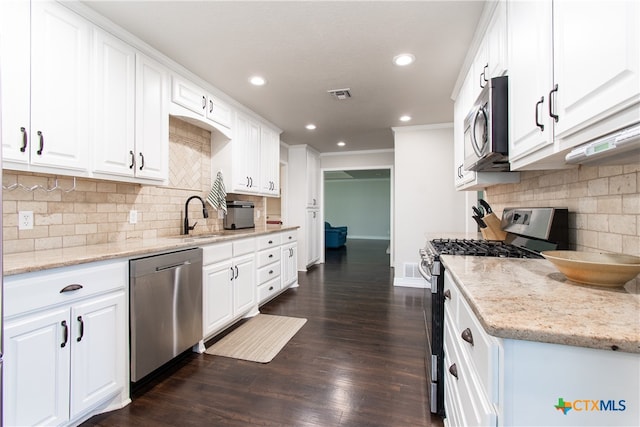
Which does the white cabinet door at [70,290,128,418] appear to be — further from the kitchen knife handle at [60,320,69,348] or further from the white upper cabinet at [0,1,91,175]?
the white upper cabinet at [0,1,91,175]

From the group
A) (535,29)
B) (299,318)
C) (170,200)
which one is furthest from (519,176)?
(170,200)

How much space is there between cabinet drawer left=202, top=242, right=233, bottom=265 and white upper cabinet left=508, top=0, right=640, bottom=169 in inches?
89.4

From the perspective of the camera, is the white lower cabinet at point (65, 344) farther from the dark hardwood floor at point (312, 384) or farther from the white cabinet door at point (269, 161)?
the white cabinet door at point (269, 161)

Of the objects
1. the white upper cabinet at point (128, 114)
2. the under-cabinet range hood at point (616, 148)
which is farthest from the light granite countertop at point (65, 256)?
the under-cabinet range hood at point (616, 148)

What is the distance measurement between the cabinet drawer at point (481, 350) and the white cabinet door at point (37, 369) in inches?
73.0

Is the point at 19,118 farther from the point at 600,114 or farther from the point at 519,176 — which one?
the point at 519,176

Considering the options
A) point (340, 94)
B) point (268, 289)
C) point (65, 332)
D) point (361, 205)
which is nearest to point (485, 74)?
point (340, 94)

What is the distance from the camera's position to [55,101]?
5.61 ft

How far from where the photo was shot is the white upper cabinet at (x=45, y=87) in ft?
4.94

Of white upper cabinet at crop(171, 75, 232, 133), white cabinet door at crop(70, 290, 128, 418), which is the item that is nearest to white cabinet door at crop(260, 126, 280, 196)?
white upper cabinet at crop(171, 75, 232, 133)

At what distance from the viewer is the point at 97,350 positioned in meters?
1.64

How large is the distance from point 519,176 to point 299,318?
245 cm

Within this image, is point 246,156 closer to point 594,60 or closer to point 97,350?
point 97,350

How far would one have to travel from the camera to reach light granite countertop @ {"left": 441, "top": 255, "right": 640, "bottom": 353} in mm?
639
